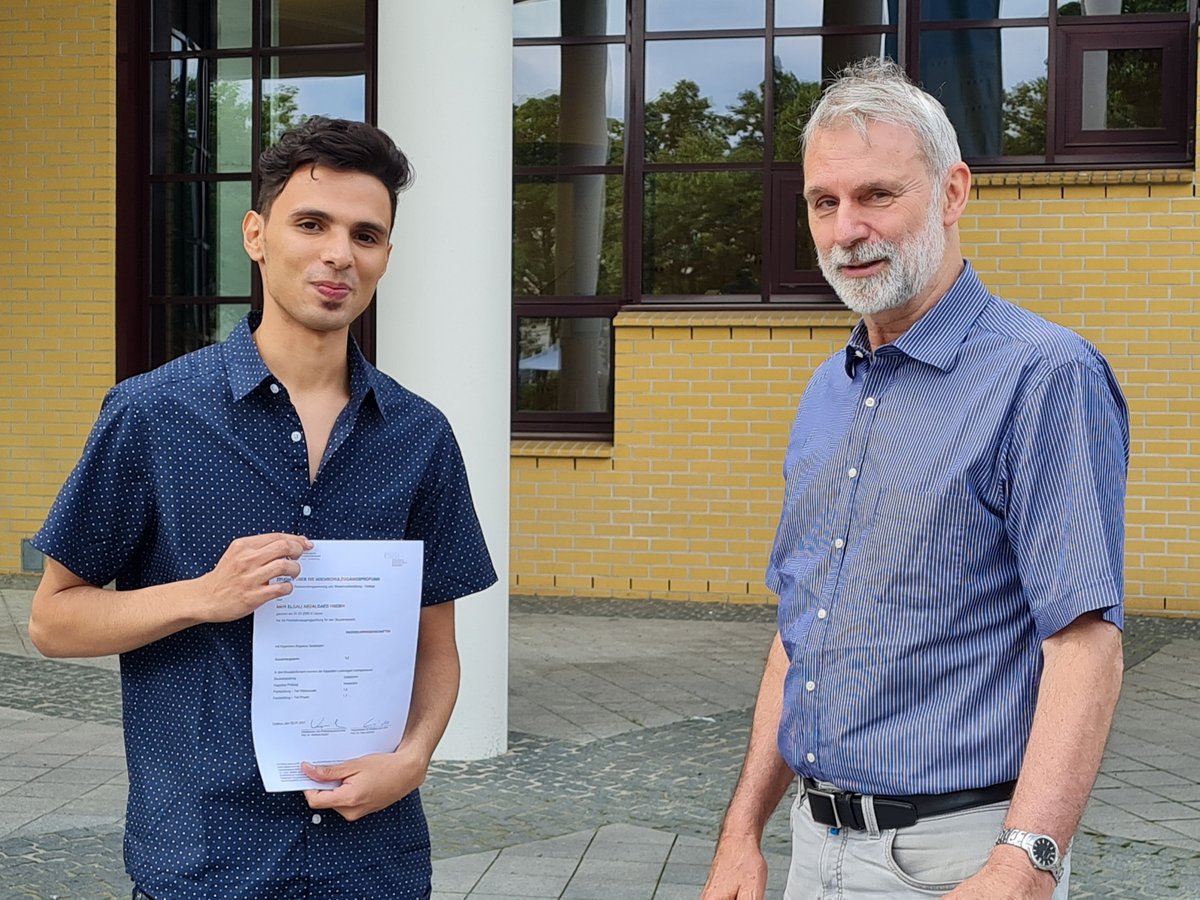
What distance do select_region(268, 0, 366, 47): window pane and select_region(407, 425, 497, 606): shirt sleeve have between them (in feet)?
32.0

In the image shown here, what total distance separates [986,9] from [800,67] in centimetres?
130

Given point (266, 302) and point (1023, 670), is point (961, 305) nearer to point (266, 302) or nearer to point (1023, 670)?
point (1023, 670)

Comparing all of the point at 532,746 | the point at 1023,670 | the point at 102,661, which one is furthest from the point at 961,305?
the point at 102,661

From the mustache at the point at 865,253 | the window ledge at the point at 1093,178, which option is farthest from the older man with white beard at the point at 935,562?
the window ledge at the point at 1093,178

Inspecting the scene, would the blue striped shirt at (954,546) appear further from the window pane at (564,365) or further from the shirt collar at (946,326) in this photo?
the window pane at (564,365)

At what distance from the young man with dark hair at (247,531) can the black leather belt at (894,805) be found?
0.62 meters

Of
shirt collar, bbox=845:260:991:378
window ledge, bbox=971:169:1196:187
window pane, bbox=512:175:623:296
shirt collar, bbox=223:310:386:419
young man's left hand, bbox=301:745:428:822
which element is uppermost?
window ledge, bbox=971:169:1196:187

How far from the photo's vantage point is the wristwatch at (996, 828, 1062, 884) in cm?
206

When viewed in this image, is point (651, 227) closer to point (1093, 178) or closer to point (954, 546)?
point (1093, 178)

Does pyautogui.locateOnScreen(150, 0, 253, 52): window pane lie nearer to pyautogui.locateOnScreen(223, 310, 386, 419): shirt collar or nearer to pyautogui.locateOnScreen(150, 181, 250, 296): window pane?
pyautogui.locateOnScreen(150, 181, 250, 296): window pane

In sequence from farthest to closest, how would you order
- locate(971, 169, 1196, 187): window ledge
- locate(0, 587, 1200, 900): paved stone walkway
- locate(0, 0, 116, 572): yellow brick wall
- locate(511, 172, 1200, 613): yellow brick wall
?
locate(0, 0, 116, 572): yellow brick wall, locate(511, 172, 1200, 613): yellow brick wall, locate(971, 169, 1196, 187): window ledge, locate(0, 587, 1200, 900): paved stone walkway

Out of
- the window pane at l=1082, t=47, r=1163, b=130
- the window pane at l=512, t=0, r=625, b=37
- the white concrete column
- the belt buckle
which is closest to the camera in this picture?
the belt buckle

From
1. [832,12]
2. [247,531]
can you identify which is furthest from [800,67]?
[247,531]

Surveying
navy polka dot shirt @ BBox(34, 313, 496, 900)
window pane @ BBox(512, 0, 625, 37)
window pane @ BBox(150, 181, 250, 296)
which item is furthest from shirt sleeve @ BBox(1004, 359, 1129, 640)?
window pane @ BBox(150, 181, 250, 296)
